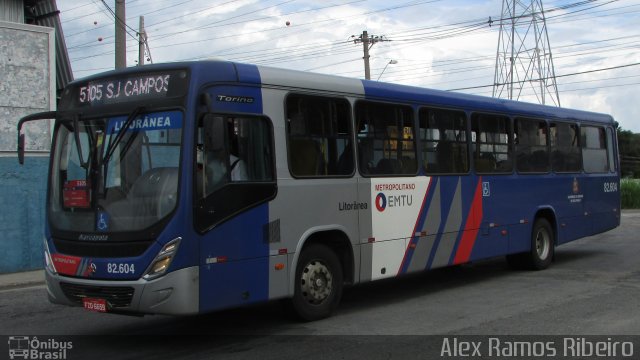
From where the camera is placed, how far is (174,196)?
625 centimetres

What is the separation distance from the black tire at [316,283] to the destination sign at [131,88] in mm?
2432

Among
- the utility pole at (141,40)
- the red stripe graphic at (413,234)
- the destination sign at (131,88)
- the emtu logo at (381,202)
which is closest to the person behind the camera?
the destination sign at (131,88)

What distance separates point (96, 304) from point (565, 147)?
961 centimetres

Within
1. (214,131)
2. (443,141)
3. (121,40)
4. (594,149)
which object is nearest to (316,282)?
(214,131)

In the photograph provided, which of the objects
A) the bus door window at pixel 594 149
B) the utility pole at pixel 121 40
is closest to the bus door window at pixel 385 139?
the bus door window at pixel 594 149

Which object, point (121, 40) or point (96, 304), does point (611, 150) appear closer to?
point (121, 40)

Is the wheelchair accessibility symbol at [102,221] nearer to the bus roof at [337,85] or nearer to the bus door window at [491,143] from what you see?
→ the bus roof at [337,85]

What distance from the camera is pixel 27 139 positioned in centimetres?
1523

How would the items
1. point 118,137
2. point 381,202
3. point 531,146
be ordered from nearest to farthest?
point 118,137 < point 381,202 < point 531,146

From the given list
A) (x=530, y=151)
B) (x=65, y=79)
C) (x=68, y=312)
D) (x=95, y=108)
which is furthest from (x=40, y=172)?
(x=530, y=151)

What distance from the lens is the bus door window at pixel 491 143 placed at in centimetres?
1041

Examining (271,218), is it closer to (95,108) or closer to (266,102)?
(266,102)

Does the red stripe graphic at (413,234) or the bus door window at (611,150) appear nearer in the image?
the red stripe graphic at (413,234)

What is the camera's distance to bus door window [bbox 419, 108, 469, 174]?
369 inches
